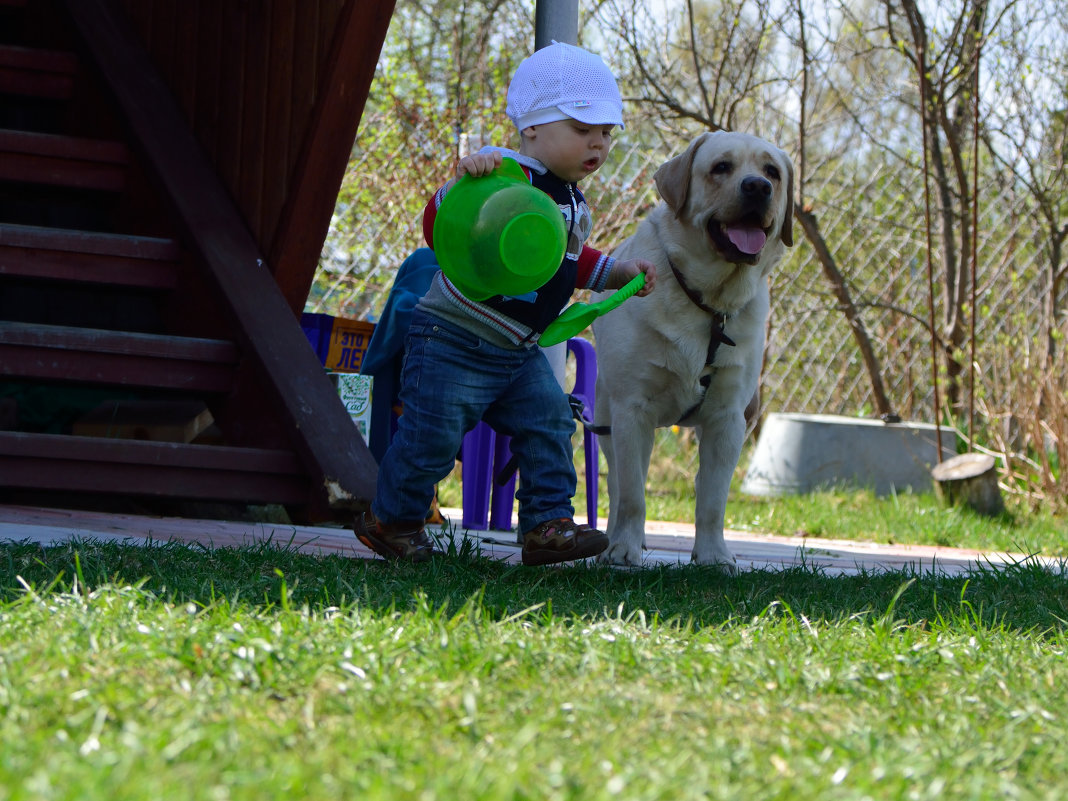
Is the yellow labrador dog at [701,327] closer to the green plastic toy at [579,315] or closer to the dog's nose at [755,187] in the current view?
the dog's nose at [755,187]

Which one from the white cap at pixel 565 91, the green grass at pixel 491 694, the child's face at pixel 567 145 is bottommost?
the green grass at pixel 491 694

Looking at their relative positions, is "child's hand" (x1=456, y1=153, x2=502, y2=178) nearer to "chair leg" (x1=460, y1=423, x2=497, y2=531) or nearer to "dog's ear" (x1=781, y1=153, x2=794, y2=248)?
"dog's ear" (x1=781, y1=153, x2=794, y2=248)

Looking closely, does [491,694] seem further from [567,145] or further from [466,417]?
[567,145]

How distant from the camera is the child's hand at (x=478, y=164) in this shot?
2.83 m

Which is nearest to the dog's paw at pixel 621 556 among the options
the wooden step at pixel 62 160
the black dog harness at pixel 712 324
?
the black dog harness at pixel 712 324

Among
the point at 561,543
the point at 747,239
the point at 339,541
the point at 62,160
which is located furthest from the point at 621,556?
the point at 62,160

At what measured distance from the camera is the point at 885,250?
8.86 metres

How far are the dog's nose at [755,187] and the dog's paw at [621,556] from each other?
3.60 ft

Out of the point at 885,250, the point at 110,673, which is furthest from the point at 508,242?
the point at 885,250

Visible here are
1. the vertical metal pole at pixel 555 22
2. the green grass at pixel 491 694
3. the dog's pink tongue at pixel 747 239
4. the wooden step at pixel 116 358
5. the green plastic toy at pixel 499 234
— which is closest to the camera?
the green grass at pixel 491 694

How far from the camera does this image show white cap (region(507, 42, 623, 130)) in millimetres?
2975

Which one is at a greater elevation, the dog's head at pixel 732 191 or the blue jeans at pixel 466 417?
the dog's head at pixel 732 191

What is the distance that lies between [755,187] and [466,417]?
1107mm

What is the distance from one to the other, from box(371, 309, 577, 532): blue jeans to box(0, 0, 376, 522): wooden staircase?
0.71 meters
